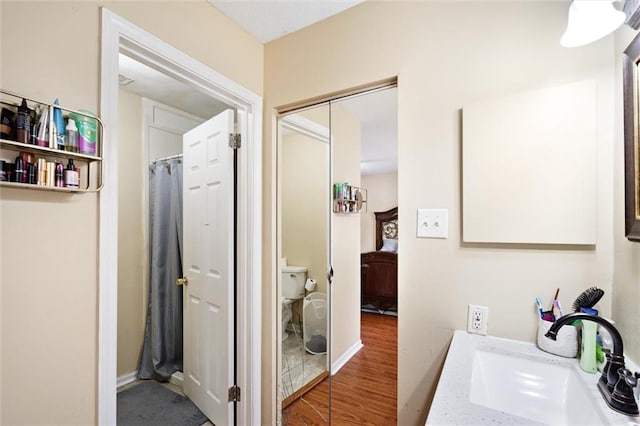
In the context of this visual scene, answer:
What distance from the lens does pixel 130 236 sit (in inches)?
95.8

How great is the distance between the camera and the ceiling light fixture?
77 centimetres

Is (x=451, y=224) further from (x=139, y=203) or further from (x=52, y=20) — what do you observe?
(x=139, y=203)

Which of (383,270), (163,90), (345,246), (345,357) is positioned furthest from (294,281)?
(163,90)

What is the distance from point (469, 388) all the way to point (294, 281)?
1215 mm

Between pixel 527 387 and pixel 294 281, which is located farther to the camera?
pixel 294 281

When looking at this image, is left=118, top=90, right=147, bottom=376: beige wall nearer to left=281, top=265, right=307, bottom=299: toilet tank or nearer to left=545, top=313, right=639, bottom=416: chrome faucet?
left=281, top=265, right=307, bottom=299: toilet tank

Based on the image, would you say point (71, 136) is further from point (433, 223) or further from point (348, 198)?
point (433, 223)

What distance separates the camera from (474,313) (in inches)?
45.8

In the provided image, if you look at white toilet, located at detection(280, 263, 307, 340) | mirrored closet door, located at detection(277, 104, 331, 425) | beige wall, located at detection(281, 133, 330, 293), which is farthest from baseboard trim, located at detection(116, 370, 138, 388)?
beige wall, located at detection(281, 133, 330, 293)

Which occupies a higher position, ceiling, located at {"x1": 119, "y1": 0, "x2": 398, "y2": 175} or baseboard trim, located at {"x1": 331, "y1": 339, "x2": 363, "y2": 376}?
ceiling, located at {"x1": 119, "y1": 0, "x2": 398, "y2": 175}

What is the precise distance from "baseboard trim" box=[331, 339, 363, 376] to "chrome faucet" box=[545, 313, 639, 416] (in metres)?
0.99

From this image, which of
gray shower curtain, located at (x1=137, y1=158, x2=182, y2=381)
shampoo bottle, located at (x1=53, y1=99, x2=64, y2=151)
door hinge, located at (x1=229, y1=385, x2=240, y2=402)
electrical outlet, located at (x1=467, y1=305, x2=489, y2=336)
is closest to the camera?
shampoo bottle, located at (x1=53, y1=99, x2=64, y2=151)

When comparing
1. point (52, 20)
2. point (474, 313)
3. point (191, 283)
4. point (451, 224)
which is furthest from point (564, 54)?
point (191, 283)

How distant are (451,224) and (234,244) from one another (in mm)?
1238
